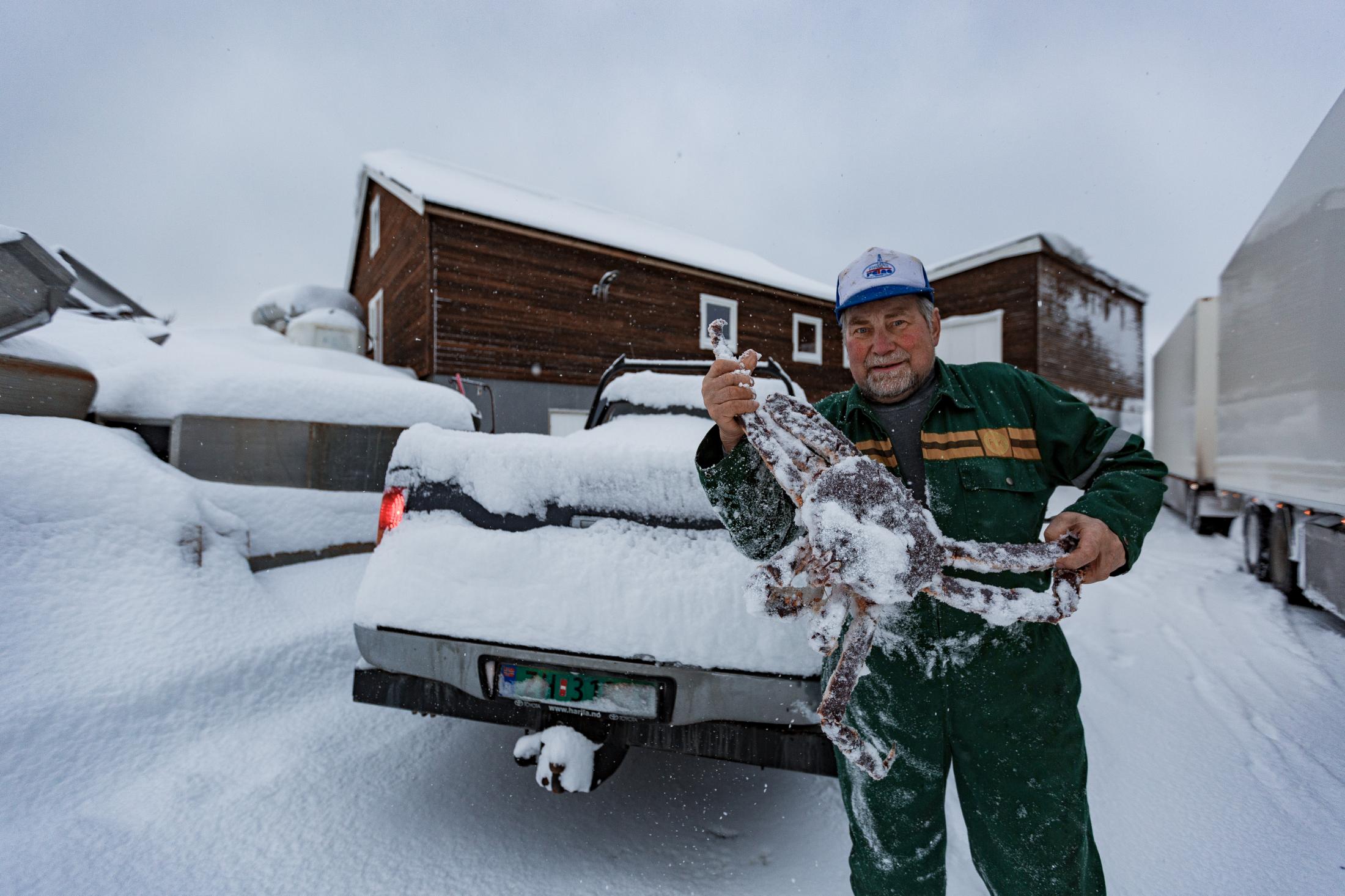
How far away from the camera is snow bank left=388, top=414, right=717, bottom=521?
6.68 feet

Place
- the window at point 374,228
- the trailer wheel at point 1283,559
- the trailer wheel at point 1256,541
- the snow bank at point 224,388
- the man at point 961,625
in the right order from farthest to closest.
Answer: the window at point 374,228, the trailer wheel at point 1256,541, the trailer wheel at point 1283,559, the snow bank at point 224,388, the man at point 961,625

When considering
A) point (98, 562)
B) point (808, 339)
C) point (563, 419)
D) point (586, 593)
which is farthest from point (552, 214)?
point (586, 593)

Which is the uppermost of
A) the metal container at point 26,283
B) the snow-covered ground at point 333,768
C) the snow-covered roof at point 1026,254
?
the snow-covered roof at point 1026,254

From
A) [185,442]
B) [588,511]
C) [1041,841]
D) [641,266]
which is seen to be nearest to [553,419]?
[641,266]

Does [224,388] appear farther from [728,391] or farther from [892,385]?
[892,385]

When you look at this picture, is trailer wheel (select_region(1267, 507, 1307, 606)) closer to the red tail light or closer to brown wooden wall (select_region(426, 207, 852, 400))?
the red tail light

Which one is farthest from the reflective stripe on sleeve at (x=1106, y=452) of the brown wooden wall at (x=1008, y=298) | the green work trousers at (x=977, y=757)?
the brown wooden wall at (x=1008, y=298)

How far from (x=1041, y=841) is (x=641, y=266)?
14.7m

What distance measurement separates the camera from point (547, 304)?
45.0ft

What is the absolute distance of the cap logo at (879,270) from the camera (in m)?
1.54

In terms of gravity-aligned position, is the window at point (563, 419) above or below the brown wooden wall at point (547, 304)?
below

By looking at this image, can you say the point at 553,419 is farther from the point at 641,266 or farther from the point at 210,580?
the point at 210,580

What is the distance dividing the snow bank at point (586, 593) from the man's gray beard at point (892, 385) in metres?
0.60

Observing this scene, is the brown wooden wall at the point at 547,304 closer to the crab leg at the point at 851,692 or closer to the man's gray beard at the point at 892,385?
the man's gray beard at the point at 892,385
